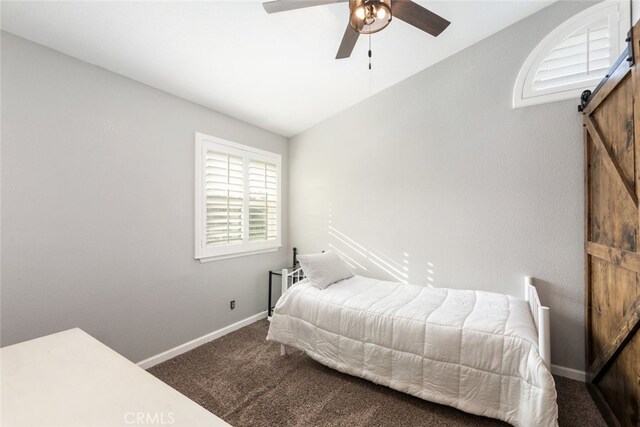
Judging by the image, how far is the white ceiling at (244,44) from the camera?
178cm

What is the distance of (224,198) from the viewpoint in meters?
3.09

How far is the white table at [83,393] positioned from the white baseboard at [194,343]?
5.18 feet

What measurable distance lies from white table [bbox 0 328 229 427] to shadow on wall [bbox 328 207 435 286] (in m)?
2.64

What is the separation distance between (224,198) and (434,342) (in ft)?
7.84

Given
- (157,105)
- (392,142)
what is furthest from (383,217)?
(157,105)

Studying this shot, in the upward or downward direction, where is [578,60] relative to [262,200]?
upward

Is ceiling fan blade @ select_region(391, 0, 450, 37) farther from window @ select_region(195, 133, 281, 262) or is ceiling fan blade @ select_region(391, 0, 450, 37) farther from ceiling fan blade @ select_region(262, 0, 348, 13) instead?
window @ select_region(195, 133, 281, 262)

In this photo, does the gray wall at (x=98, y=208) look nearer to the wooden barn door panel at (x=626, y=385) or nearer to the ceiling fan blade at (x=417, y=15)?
the ceiling fan blade at (x=417, y=15)

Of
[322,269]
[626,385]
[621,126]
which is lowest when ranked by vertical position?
[626,385]

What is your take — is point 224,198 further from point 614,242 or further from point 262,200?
point 614,242

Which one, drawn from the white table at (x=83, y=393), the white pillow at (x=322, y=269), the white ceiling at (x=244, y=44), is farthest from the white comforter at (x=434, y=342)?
the white ceiling at (x=244, y=44)

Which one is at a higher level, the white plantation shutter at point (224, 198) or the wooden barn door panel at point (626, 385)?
the white plantation shutter at point (224, 198)

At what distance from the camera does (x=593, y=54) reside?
2.23 meters

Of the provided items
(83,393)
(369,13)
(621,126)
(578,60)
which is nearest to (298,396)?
(83,393)
